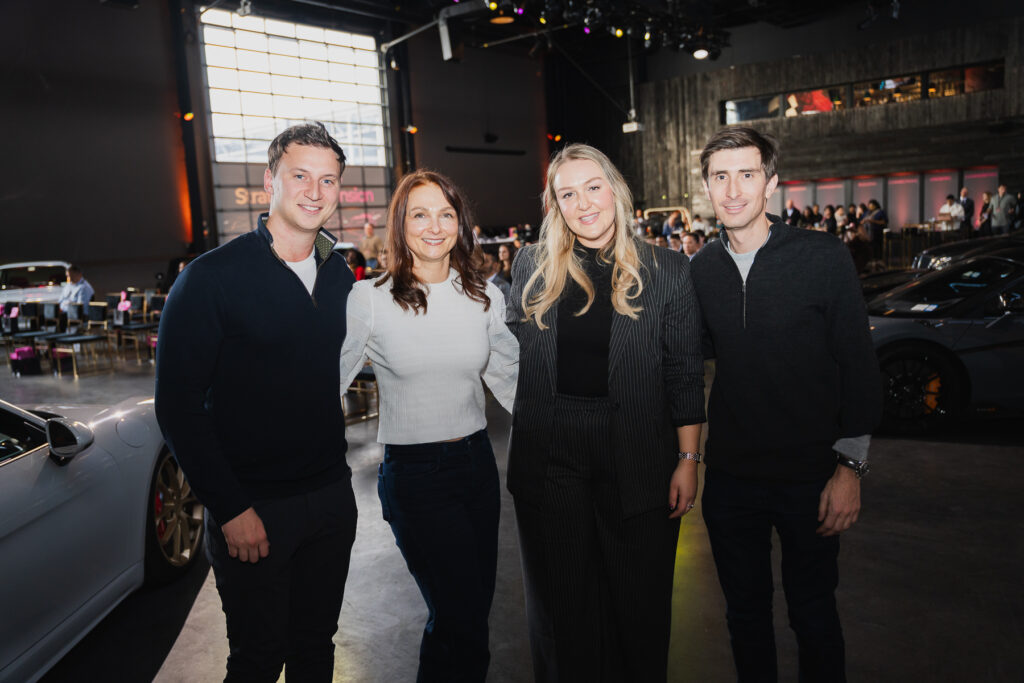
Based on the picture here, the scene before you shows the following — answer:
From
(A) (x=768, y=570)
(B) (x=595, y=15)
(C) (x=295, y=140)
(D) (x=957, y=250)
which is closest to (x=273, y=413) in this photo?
(C) (x=295, y=140)

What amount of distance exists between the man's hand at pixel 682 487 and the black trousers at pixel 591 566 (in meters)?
0.05

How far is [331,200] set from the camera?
209 centimetres

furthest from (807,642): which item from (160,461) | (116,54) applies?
(116,54)

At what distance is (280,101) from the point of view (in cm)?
2055

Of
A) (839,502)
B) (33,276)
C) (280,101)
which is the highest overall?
(280,101)

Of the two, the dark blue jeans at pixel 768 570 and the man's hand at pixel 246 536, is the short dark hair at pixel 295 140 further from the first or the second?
the dark blue jeans at pixel 768 570

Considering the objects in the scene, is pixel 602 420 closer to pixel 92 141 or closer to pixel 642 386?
pixel 642 386

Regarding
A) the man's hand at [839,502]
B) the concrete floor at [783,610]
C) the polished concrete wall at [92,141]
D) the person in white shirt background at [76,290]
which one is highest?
the polished concrete wall at [92,141]

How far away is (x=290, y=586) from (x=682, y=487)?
3.89ft

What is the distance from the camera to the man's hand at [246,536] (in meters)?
1.88

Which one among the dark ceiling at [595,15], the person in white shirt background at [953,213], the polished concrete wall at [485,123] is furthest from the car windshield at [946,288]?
the polished concrete wall at [485,123]

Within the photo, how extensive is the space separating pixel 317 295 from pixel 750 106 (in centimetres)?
2642

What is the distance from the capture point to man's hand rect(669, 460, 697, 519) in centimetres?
215

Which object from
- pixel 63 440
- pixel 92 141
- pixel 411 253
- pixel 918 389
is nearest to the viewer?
pixel 411 253
